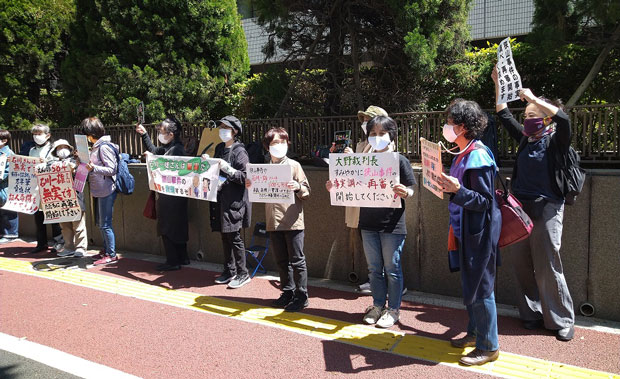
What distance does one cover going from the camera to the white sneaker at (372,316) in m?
4.81

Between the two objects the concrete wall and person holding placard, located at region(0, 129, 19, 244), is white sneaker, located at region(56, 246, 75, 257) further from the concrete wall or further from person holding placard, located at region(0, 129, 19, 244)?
person holding placard, located at region(0, 129, 19, 244)

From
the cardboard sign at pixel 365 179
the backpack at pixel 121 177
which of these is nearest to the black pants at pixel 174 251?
the backpack at pixel 121 177

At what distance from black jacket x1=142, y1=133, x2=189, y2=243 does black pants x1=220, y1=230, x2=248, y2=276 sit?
44.2 inches

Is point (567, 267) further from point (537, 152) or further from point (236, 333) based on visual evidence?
point (236, 333)

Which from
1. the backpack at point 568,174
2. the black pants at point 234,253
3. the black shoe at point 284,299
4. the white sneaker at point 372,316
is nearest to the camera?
the backpack at point 568,174

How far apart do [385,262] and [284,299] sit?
138cm

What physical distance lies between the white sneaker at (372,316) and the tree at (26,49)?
9.46m

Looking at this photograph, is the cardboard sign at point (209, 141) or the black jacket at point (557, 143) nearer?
the black jacket at point (557, 143)

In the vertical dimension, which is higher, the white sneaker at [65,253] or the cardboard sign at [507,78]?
the cardboard sign at [507,78]

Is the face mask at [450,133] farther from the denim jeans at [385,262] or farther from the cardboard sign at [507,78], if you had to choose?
the denim jeans at [385,262]

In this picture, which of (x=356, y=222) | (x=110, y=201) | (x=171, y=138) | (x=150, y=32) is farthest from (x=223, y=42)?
(x=356, y=222)

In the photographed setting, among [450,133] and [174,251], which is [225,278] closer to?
[174,251]

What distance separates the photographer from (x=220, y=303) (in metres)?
5.59

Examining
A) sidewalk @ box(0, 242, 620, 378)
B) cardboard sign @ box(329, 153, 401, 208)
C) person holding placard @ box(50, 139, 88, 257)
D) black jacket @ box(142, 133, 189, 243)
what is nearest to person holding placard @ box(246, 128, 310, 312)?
sidewalk @ box(0, 242, 620, 378)
